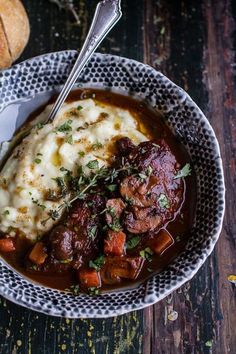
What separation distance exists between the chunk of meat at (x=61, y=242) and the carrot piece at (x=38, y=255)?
0.12m

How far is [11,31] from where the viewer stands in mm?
5301

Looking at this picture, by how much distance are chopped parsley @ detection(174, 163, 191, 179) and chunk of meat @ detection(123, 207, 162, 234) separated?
1.30ft

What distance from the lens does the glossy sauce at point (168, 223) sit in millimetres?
4664

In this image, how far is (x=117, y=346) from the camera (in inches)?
194

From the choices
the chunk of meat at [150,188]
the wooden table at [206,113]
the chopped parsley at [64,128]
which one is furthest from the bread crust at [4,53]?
the chunk of meat at [150,188]

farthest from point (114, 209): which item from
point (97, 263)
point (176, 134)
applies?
point (176, 134)

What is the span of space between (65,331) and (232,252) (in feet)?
5.09

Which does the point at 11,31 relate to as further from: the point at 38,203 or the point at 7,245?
the point at 7,245

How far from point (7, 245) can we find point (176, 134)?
5.41 feet

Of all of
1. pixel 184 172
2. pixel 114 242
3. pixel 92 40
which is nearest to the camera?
pixel 114 242

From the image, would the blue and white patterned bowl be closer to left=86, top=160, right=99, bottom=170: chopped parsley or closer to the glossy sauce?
the glossy sauce

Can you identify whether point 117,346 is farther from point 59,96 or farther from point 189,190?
point 59,96

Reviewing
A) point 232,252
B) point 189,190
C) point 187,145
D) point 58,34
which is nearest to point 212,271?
point 232,252

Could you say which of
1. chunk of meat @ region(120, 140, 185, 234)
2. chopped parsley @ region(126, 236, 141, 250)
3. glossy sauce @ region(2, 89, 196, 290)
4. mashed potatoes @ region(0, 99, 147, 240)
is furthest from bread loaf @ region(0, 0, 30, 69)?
chopped parsley @ region(126, 236, 141, 250)
